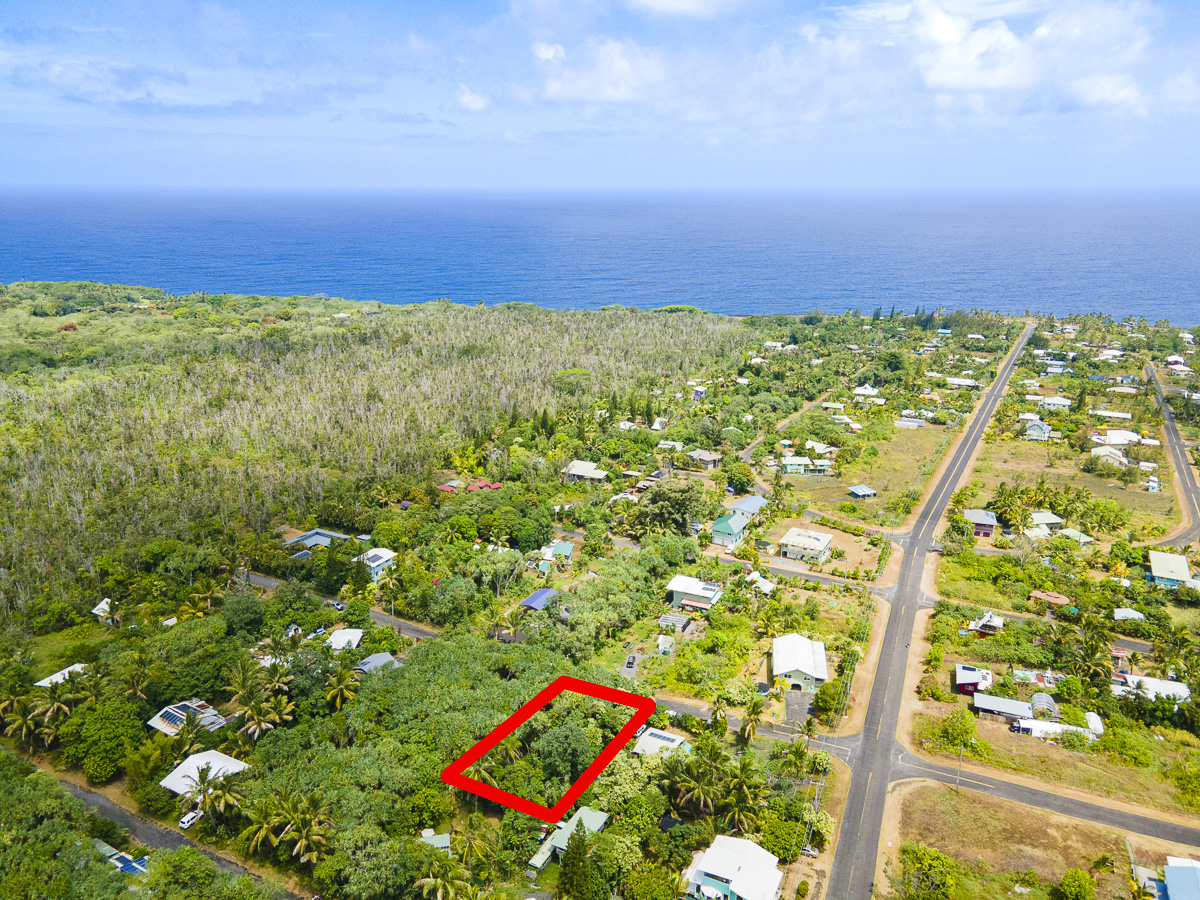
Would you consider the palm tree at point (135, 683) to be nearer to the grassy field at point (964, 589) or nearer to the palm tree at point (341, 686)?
the palm tree at point (341, 686)

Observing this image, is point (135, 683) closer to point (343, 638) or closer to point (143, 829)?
point (143, 829)

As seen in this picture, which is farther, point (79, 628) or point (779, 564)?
point (779, 564)

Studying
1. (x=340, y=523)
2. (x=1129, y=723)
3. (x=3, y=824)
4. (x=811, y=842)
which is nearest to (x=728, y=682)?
(x=811, y=842)

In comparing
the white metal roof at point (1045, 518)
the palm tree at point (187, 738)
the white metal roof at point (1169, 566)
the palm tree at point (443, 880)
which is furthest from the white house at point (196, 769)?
the white metal roof at point (1045, 518)

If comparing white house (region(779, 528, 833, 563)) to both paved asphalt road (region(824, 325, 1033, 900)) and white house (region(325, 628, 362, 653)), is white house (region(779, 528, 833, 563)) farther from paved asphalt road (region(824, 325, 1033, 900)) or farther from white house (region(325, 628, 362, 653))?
white house (region(325, 628, 362, 653))

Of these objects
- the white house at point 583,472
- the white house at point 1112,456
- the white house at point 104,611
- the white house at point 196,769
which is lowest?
the white house at point 104,611

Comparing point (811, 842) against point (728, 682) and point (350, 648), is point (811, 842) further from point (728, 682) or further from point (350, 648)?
point (350, 648)

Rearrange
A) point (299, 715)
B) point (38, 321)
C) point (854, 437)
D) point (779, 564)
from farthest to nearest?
point (38, 321) < point (854, 437) < point (779, 564) < point (299, 715)

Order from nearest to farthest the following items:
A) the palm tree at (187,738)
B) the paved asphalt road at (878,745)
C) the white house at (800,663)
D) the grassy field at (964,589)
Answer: the paved asphalt road at (878,745) → the palm tree at (187,738) → the white house at (800,663) → the grassy field at (964,589)
